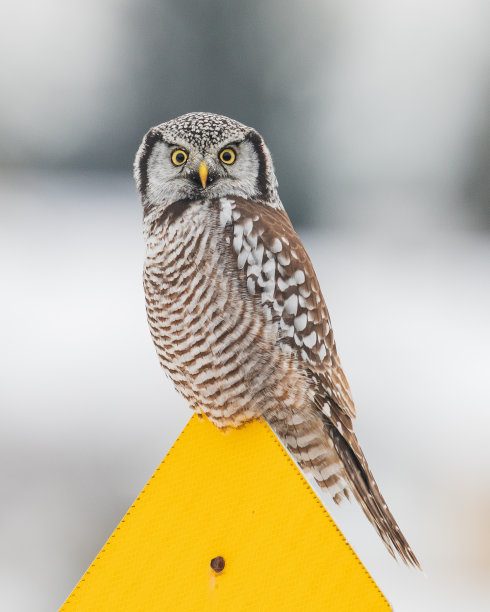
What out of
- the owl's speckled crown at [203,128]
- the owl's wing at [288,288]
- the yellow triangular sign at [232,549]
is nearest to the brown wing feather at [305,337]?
the owl's wing at [288,288]

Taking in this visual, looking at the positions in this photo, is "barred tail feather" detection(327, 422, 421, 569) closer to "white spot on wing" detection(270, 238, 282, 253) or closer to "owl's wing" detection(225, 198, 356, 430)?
"owl's wing" detection(225, 198, 356, 430)

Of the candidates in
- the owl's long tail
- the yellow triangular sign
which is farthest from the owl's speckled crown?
the yellow triangular sign

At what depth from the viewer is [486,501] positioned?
3.44 meters

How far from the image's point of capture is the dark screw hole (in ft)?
3.17

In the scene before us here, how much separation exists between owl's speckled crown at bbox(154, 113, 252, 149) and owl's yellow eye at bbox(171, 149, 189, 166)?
0.13ft

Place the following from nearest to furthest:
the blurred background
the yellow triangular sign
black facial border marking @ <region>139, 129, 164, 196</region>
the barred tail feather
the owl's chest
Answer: the yellow triangular sign, the barred tail feather, the owl's chest, black facial border marking @ <region>139, 129, 164, 196</region>, the blurred background

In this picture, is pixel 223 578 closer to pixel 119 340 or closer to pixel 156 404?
pixel 156 404

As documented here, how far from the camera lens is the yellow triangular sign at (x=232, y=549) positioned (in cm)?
95

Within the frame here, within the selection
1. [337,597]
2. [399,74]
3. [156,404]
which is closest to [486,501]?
[156,404]

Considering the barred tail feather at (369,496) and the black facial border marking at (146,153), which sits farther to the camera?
the black facial border marking at (146,153)

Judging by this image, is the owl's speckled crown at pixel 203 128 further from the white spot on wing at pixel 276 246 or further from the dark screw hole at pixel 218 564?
the dark screw hole at pixel 218 564

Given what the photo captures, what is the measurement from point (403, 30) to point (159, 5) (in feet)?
6.98

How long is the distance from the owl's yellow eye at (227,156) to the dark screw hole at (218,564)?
93 cm

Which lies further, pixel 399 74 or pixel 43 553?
pixel 399 74
